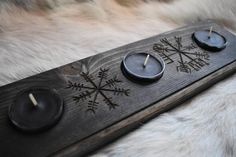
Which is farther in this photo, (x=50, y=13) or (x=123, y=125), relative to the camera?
(x=50, y=13)

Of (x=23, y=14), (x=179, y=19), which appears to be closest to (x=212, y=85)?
(x=179, y=19)

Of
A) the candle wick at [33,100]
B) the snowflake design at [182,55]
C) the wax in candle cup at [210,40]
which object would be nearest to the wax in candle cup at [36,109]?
the candle wick at [33,100]

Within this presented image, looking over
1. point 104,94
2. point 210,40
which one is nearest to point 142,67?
point 104,94

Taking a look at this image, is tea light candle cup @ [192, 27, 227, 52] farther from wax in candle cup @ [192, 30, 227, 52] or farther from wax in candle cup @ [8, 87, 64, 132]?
→ wax in candle cup @ [8, 87, 64, 132]

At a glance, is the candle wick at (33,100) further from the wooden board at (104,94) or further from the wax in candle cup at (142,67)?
the wax in candle cup at (142,67)

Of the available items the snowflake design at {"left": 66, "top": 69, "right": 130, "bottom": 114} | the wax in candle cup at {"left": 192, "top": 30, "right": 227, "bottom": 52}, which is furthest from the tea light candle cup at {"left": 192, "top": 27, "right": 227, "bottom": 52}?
the snowflake design at {"left": 66, "top": 69, "right": 130, "bottom": 114}

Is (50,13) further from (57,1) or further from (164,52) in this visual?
(164,52)

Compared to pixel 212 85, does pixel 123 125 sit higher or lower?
lower
